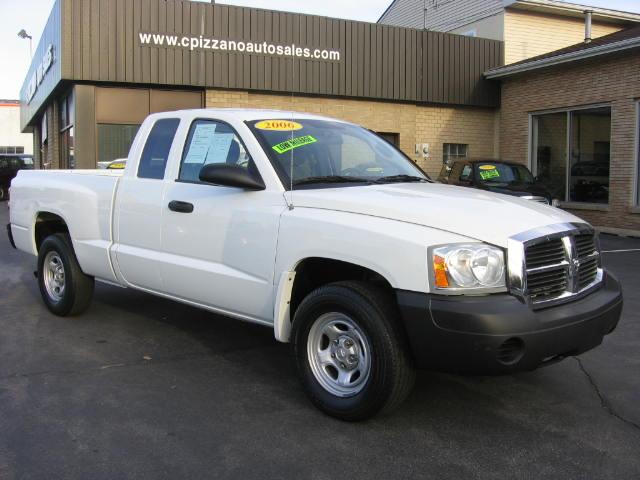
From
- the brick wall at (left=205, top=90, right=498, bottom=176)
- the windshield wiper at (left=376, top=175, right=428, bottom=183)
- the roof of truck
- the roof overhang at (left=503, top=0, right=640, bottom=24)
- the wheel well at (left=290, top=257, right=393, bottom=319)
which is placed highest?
the roof overhang at (left=503, top=0, right=640, bottom=24)

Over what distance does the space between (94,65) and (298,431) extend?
13.4 m

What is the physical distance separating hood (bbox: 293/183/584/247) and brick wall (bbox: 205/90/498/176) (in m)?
13.0

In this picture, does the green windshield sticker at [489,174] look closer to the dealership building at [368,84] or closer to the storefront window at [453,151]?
the dealership building at [368,84]

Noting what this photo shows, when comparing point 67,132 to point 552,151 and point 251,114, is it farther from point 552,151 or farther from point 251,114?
point 251,114

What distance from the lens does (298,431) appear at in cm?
359

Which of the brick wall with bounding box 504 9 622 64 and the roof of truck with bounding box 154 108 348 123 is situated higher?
the brick wall with bounding box 504 9 622 64

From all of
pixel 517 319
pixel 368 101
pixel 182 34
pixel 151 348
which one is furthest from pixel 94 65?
pixel 517 319

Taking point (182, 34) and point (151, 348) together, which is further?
point (182, 34)

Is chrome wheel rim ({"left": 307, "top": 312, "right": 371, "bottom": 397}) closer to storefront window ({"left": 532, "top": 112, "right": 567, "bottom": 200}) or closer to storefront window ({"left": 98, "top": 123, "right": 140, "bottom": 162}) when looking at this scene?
storefront window ({"left": 98, "top": 123, "right": 140, "bottom": 162})

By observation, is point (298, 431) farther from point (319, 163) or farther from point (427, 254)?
point (319, 163)

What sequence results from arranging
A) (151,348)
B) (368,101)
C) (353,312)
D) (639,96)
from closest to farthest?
(353,312), (151,348), (639,96), (368,101)

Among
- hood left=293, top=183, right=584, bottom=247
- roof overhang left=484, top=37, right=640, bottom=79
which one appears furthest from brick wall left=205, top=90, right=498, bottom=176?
hood left=293, top=183, right=584, bottom=247

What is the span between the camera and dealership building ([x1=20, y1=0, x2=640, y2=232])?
14.7 metres

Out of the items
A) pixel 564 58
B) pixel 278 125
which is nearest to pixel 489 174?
pixel 564 58
